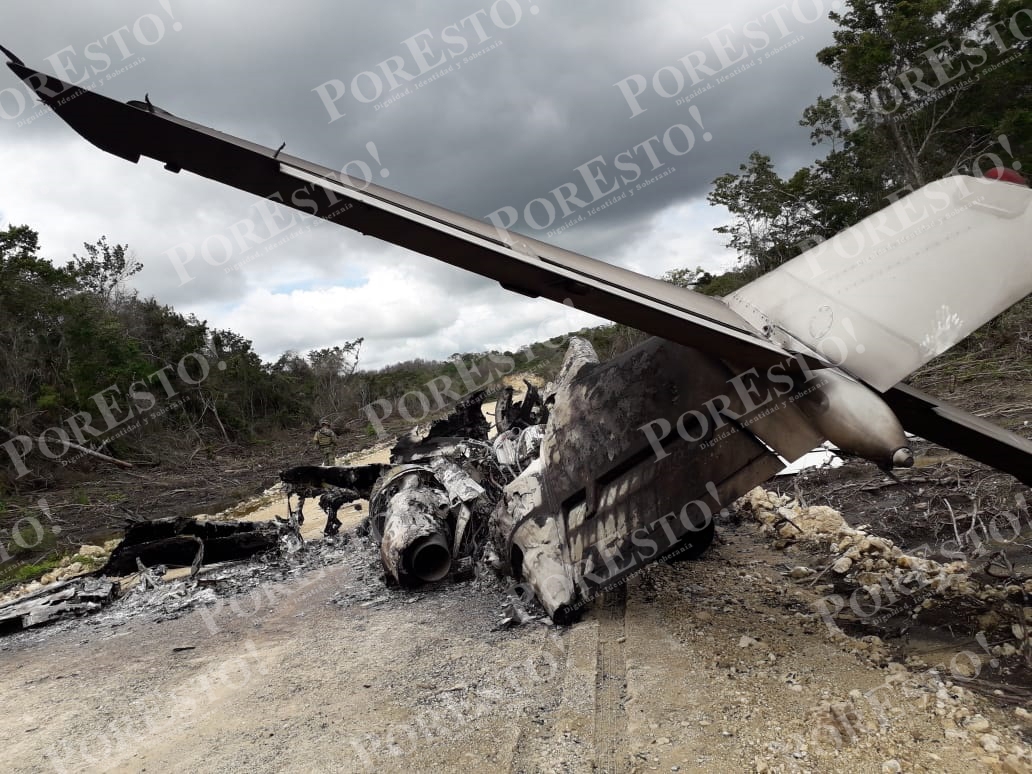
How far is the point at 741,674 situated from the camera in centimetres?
312

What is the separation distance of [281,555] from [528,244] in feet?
19.9

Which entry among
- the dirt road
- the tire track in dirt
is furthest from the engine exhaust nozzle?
the tire track in dirt

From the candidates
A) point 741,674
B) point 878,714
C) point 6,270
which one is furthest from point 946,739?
point 6,270

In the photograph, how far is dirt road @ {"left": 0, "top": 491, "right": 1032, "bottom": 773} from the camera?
101 inches

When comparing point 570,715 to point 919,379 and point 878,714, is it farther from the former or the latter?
point 919,379

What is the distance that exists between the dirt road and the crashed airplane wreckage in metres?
0.64

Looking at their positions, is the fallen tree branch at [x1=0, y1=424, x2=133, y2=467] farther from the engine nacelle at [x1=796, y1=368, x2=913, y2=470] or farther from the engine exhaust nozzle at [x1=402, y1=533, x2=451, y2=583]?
the engine nacelle at [x1=796, y1=368, x2=913, y2=470]

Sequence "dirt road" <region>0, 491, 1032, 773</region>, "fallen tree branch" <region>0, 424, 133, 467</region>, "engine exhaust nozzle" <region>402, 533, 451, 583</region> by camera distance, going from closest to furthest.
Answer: "dirt road" <region>0, 491, 1032, 773</region> → "engine exhaust nozzle" <region>402, 533, 451, 583</region> → "fallen tree branch" <region>0, 424, 133, 467</region>

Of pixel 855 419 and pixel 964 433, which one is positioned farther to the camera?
pixel 964 433

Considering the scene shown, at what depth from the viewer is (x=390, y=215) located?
234 centimetres

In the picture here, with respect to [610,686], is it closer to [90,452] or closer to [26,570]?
[26,570]

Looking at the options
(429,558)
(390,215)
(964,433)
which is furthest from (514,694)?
(964,433)

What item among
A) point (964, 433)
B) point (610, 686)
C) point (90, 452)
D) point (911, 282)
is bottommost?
point (610, 686)

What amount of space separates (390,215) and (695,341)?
158 cm
